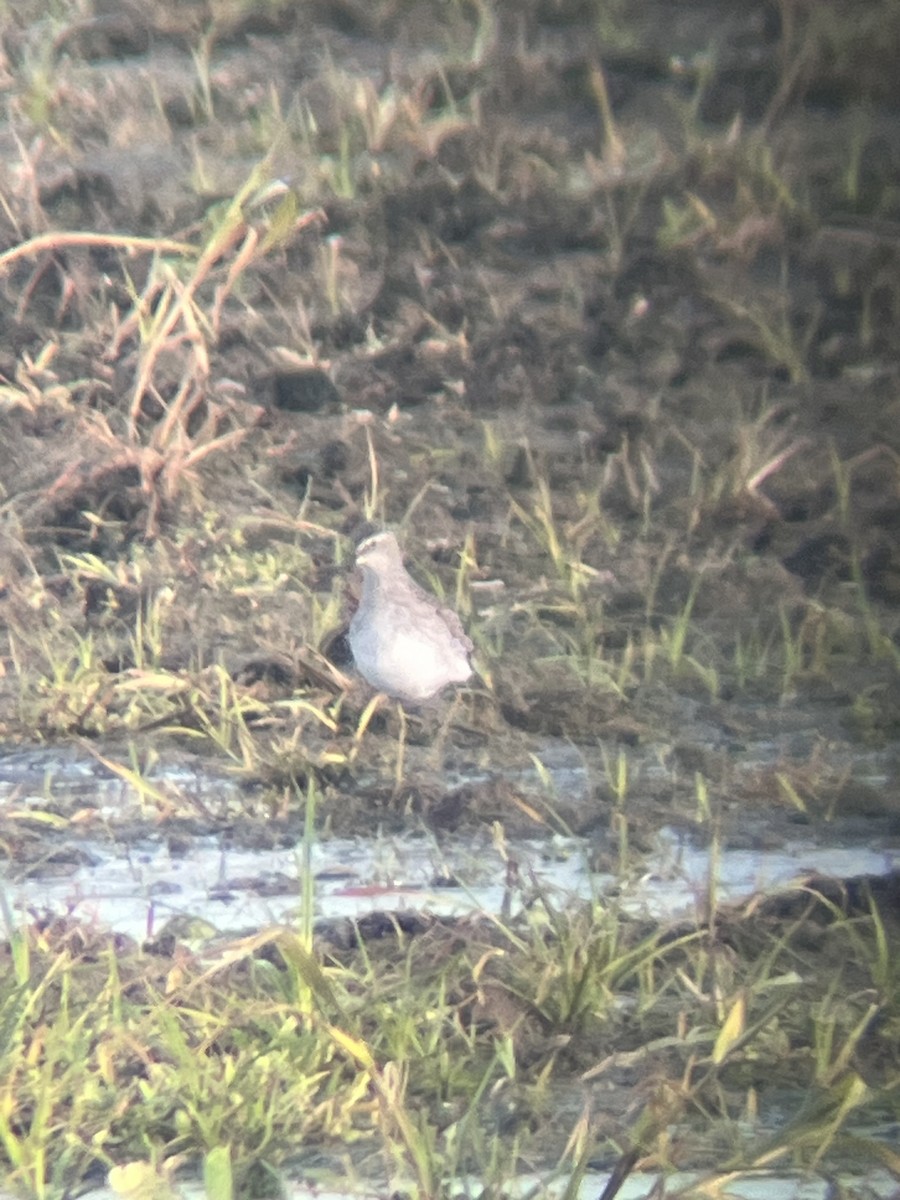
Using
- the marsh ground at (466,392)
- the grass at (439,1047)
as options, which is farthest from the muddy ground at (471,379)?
the grass at (439,1047)

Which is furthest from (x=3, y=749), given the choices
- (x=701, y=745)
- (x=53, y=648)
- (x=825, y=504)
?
(x=825, y=504)

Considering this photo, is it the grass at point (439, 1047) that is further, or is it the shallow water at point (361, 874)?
the shallow water at point (361, 874)

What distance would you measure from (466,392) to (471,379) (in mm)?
25

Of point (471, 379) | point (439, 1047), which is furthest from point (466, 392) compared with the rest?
point (439, 1047)

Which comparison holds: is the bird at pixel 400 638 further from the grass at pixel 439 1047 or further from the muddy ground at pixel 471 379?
the grass at pixel 439 1047

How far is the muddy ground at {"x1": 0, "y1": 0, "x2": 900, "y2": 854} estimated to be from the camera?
6.38ft

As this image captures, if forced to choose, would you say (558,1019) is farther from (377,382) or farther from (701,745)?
(377,382)

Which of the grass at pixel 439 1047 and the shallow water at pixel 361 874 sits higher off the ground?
the grass at pixel 439 1047

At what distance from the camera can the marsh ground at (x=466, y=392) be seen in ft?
6.23

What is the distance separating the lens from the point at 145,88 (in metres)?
2.62

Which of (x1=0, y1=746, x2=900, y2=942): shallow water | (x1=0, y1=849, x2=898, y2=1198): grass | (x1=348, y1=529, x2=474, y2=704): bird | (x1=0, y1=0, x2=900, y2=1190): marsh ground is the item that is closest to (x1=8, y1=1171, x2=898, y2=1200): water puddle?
(x1=0, y1=849, x2=898, y2=1198): grass

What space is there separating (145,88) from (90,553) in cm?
82

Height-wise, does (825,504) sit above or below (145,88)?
below

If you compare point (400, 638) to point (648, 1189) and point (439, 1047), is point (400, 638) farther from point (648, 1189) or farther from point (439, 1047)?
point (648, 1189)
